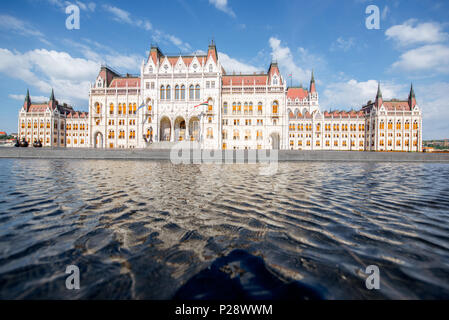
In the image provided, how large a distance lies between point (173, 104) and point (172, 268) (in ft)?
150

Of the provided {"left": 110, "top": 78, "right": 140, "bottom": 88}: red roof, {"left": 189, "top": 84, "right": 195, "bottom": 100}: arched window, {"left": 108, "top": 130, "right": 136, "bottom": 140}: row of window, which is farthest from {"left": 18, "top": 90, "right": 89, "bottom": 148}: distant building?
{"left": 189, "top": 84, "right": 195, "bottom": 100}: arched window

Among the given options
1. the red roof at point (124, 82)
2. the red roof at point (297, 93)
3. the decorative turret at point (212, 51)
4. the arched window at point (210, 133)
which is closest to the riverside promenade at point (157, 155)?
the arched window at point (210, 133)

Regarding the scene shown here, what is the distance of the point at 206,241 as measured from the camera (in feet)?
11.7

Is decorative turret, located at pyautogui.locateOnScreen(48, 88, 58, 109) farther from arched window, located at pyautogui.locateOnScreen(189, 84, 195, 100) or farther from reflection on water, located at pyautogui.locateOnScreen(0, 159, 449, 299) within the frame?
reflection on water, located at pyautogui.locateOnScreen(0, 159, 449, 299)

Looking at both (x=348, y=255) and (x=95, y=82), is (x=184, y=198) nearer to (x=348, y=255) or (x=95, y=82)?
(x=348, y=255)

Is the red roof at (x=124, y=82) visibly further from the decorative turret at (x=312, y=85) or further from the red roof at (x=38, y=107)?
the decorative turret at (x=312, y=85)

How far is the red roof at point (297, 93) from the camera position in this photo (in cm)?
7575

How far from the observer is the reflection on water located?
8.01ft

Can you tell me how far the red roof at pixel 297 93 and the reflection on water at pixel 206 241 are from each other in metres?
76.0

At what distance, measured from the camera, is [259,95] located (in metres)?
47.3

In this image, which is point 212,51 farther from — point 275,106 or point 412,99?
point 412,99

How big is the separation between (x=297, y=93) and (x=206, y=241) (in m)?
82.0

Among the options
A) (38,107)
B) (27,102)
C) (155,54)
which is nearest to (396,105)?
(155,54)
